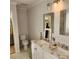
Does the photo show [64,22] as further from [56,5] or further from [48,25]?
[48,25]

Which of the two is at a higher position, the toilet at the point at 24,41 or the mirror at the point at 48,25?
the mirror at the point at 48,25

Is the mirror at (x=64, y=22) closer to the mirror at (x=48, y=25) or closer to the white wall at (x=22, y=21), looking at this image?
the mirror at (x=48, y=25)

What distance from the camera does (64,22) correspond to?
2.59 metres

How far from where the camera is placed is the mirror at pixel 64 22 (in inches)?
97.3

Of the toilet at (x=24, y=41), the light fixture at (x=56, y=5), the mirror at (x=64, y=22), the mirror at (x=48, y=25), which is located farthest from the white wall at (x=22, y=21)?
the mirror at (x=64, y=22)

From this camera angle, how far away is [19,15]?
5.82 meters

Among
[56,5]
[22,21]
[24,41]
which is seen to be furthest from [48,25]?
[22,21]

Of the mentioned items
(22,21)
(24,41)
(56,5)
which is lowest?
(24,41)

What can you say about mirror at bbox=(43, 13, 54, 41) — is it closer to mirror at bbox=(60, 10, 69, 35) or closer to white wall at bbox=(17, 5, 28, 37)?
mirror at bbox=(60, 10, 69, 35)

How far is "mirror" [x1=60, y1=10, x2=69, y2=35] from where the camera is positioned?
2471 mm

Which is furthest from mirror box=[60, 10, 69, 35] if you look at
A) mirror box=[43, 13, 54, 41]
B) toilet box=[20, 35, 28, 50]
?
toilet box=[20, 35, 28, 50]

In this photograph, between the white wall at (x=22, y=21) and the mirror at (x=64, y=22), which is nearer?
the mirror at (x=64, y=22)
